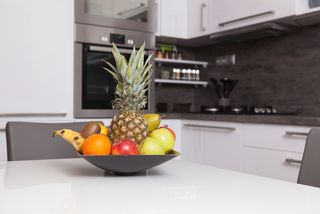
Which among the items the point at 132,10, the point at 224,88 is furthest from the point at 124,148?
the point at 224,88

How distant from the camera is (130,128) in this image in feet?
3.51

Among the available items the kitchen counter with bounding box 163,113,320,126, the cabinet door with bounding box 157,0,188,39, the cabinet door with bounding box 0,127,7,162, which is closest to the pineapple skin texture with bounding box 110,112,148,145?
the kitchen counter with bounding box 163,113,320,126

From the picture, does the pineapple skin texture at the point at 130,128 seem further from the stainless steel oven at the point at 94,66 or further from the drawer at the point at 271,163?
the stainless steel oven at the point at 94,66

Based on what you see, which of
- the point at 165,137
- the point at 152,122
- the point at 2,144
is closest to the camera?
the point at 165,137

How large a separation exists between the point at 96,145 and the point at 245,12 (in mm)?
2209

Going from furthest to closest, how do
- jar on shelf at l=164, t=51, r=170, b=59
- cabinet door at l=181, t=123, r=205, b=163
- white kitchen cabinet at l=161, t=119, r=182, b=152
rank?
jar on shelf at l=164, t=51, r=170, b=59 < white kitchen cabinet at l=161, t=119, r=182, b=152 < cabinet door at l=181, t=123, r=205, b=163

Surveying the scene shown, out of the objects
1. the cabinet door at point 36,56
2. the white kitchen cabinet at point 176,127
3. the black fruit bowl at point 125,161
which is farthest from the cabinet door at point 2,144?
the black fruit bowl at point 125,161

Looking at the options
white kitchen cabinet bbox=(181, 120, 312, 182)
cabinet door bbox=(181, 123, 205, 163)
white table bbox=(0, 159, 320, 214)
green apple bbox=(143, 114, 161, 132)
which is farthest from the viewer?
cabinet door bbox=(181, 123, 205, 163)

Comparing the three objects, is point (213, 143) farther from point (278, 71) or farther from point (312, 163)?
point (312, 163)

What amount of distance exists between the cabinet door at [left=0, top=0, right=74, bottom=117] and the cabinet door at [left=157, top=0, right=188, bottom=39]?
34.1 inches

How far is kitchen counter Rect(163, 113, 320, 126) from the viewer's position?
7.11 feet

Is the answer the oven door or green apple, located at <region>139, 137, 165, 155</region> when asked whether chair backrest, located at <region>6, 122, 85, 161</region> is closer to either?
green apple, located at <region>139, 137, 165, 155</region>

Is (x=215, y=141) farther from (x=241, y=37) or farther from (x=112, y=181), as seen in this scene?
(x=112, y=181)

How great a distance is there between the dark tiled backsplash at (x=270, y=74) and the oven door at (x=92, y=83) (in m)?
0.80
